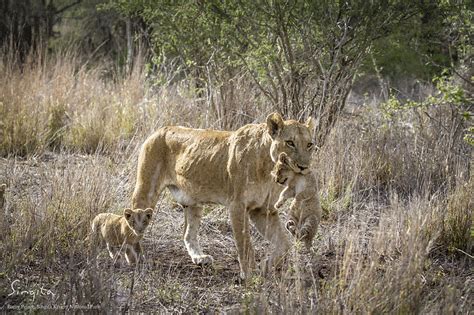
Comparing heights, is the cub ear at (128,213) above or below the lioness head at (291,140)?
below

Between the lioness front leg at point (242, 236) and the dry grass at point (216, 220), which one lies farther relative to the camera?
the lioness front leg at point (242, 236)

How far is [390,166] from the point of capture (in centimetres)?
850

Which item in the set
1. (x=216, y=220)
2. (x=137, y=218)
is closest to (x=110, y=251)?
(x=137, y=218)

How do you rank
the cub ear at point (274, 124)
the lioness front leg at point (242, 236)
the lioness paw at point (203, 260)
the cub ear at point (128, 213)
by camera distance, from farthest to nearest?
the lioness paw at point (203, 260) < the cub ear at point (128, 213) < the lioness front leg at point (242, 236) < the cub ear at point (274, 124)

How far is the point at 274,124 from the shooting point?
559 cm

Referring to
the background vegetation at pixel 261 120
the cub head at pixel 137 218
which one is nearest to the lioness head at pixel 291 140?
the background vegetation at pixel 261 120

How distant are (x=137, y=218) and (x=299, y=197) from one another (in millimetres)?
1303

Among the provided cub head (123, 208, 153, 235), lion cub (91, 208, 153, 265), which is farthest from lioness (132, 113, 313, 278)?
cub head (123, 208, 153, 235)

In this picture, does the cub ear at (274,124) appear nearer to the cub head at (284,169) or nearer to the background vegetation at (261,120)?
the cub head at (284,169)

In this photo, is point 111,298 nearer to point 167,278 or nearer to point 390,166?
point 167,278

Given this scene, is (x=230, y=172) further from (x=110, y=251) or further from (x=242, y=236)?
(x=110, y=251)

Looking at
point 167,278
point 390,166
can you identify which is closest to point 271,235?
Result: point 167,278

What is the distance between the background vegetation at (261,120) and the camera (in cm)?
503

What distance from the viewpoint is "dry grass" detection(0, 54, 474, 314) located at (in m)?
4.84
